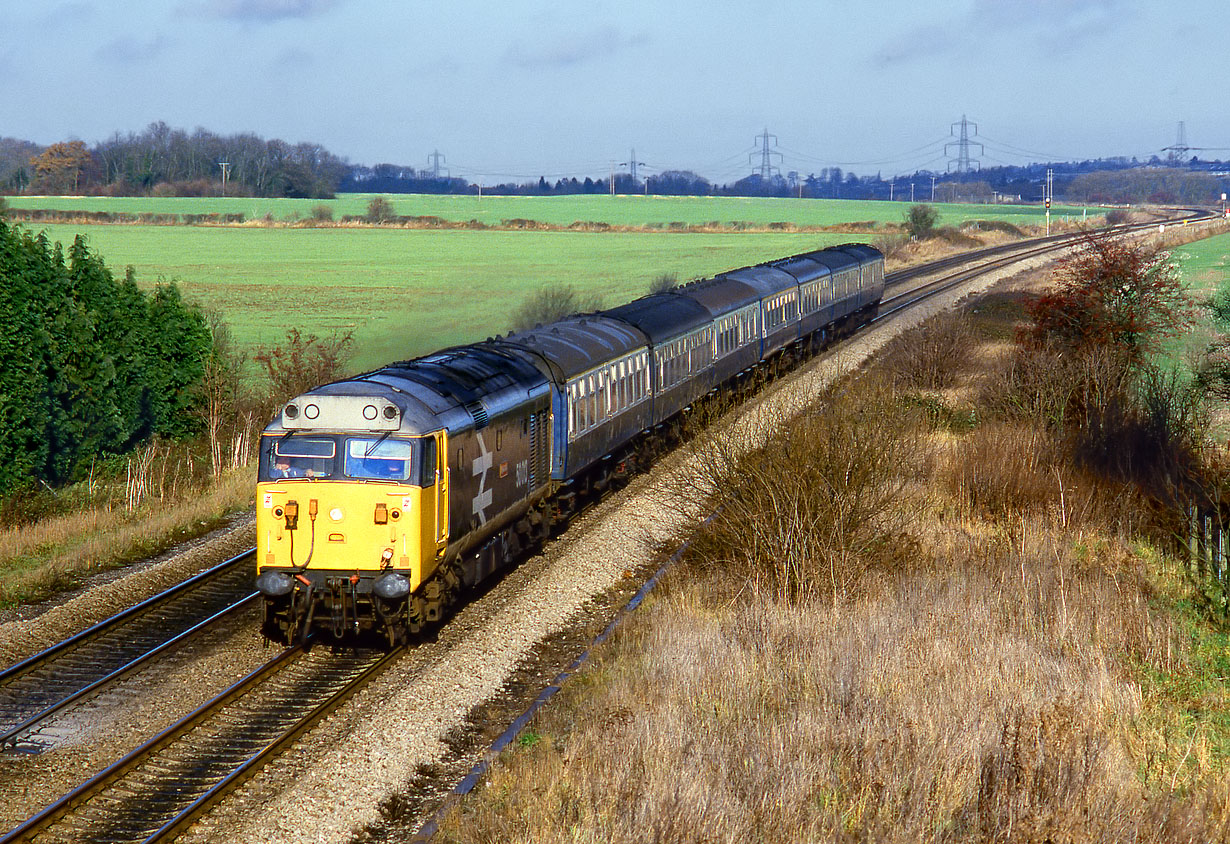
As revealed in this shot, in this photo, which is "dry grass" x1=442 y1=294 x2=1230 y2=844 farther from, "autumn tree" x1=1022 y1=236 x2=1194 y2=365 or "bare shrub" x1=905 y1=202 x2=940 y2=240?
"bare shrub" x1=905 y1=202 x2=940 y2=240

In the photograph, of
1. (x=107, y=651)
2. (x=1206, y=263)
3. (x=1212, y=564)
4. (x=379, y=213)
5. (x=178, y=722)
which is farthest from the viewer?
(x=379, y=213)

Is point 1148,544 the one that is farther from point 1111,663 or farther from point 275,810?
point 275,810

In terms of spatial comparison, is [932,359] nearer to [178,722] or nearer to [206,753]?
[178,722]

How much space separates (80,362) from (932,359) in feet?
68.3

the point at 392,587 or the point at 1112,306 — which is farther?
the point at 1112,306

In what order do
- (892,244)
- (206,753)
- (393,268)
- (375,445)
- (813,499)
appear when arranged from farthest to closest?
1. (892,244)
2. (393,268)
3. (813,499)
4. (375,445)
5. (206,753)

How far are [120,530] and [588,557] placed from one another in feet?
26.9

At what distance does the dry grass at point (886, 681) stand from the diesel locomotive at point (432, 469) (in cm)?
234

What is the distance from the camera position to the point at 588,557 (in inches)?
720

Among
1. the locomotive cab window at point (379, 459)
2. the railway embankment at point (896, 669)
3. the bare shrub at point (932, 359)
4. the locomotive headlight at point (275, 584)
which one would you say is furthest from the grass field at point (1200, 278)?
the locomotive headlight at point (275, 584)

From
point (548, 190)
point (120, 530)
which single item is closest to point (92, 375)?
point (120, 530)

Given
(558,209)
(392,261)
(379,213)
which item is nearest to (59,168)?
(379,213)

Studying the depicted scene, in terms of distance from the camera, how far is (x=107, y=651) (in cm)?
1445

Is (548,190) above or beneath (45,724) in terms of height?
above
